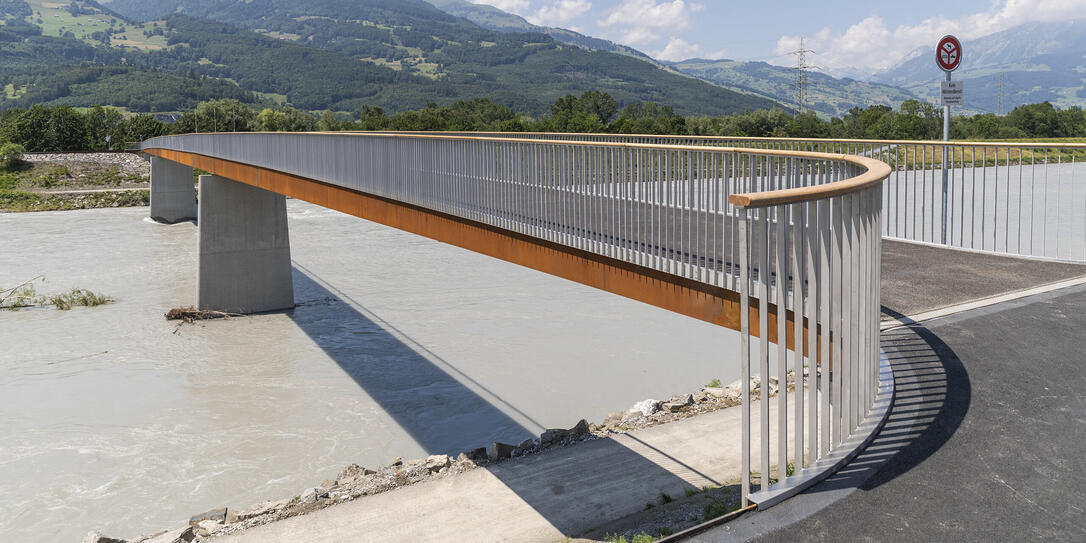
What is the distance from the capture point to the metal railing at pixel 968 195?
10867mm

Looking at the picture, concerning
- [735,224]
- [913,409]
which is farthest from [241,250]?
[913,409]

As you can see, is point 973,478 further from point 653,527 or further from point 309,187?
point 309,187

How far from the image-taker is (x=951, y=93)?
42.3 ft

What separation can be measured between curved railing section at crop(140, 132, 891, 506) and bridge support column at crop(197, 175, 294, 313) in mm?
8088

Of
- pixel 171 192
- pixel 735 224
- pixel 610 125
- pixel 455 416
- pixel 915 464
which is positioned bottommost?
pixel 455 416

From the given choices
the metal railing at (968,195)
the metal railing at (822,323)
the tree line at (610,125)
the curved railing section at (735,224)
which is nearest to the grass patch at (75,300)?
the curved railing section at (735,224)

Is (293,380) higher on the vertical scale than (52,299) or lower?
lower

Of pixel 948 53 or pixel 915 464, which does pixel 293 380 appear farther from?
pixel 915 464

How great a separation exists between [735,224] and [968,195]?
74.6ft

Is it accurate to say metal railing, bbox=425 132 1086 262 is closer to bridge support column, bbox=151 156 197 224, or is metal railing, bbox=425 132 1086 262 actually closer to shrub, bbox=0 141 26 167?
bridge support column, bbox=151 156 197 224

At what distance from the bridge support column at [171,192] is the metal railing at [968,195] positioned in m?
29.3

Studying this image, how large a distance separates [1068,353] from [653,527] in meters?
3.55

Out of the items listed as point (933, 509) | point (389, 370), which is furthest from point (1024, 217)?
point (933, 509)

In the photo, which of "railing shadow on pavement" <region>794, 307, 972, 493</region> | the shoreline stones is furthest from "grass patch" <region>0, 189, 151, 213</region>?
"railing shadow on pavement" <region>794, 307, 972, 493</region>
